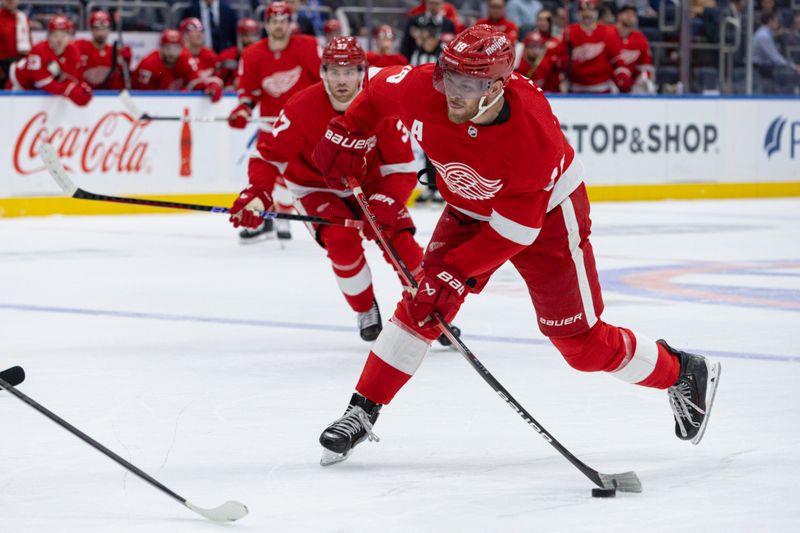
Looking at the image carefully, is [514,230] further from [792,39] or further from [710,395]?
[792,39]

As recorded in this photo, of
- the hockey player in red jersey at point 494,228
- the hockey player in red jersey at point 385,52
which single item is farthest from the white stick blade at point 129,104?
the hockey player in red jersey at point 494,228

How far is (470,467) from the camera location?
120 inches

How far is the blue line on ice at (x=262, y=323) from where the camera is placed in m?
4.48

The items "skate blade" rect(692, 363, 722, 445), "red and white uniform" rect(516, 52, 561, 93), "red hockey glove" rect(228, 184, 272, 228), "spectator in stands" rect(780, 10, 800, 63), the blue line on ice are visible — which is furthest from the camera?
"spectator in stands" rect(780, 10, 800, 63)

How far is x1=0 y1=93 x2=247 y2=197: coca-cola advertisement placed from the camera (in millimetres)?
9734

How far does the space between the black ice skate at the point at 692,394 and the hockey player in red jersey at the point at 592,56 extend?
861cm

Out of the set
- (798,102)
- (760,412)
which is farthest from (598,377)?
(798,102)

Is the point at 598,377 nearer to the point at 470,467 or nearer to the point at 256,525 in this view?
the point at 470,467

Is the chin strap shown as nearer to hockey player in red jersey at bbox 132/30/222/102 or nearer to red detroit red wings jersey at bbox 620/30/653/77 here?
hockey player in red jersey at bbox 132/30/222/102

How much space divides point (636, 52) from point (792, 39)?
1665mm

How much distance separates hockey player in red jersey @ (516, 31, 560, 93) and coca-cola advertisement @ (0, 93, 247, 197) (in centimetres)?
257

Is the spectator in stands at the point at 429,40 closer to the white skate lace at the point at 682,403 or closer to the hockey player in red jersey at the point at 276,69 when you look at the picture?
the hockey player in red jersey at the point at 276,69

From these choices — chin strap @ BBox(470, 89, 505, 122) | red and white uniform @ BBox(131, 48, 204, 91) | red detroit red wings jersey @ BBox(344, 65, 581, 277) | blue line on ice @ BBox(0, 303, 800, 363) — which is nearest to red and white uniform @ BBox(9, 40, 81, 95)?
red and white uniform @ BBox(131, 48, 204, 91)

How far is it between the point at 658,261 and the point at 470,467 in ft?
14.8
